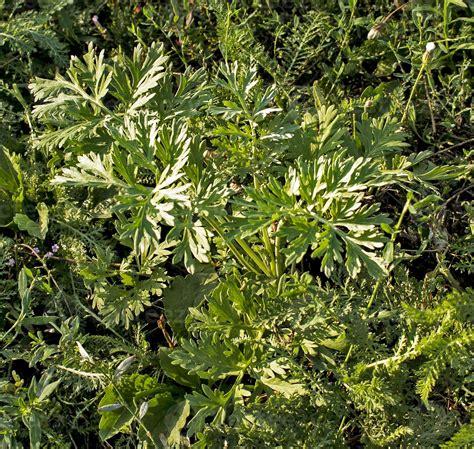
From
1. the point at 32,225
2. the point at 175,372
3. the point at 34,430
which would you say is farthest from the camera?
the point at 32,225

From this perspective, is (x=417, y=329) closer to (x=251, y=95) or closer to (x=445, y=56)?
(x=251, y=95)

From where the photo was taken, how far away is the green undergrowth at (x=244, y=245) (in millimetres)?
2035

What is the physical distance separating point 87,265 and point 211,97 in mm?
735

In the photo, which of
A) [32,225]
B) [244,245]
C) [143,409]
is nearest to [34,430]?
[143,409]

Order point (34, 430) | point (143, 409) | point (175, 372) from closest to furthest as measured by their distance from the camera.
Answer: point (143, 409)
point (34, 430)
point (175, 372)

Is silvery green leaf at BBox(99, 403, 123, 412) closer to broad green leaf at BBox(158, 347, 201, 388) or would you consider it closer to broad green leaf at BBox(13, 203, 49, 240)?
broad green leaf at BBox(158, 347, 201, 388)

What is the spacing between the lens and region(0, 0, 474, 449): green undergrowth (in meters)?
2.04

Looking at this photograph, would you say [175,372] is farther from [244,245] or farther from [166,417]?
[244,245]

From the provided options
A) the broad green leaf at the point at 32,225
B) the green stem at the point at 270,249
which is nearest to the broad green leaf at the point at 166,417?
the green stem at the point at 270,249

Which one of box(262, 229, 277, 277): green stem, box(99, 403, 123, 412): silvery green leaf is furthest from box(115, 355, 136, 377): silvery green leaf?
box(262, 229, 277, 277): green stem

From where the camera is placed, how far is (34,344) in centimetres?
232

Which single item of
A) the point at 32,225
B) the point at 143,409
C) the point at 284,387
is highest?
the point at 32,225

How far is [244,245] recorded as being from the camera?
2344 mm

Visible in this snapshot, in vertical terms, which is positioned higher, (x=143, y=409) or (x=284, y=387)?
(x=143, y=409)
